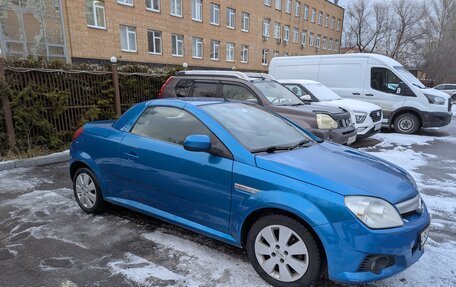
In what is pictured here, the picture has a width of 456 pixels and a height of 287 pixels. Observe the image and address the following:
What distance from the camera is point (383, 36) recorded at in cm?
4734

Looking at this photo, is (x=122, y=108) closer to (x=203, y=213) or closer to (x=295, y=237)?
(x=203, y=213)

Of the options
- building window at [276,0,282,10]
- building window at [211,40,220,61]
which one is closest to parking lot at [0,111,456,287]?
building window at [211,40,220,61]

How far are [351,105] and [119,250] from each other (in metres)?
7.21

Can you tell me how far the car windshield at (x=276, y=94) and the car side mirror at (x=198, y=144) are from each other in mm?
4032

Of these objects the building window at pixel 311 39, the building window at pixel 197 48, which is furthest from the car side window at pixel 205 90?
the building window at pixel 311 39

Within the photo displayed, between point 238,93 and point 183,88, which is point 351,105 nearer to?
point 238,93

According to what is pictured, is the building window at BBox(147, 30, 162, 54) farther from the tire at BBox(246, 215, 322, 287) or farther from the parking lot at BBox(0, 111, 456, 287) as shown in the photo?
the tire at BBox(246, 215, 322, 287)

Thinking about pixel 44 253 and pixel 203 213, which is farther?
pixel 44 253

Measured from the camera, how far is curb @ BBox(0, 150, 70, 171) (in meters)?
6.21

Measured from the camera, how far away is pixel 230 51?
28969mm

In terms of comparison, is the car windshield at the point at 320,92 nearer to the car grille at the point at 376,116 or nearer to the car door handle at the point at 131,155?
the car grille at the point at 376,116

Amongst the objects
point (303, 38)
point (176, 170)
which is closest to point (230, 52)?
point (303, 38)

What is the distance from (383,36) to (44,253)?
175ft

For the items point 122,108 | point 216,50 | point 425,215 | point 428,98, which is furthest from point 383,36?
point 425,215
